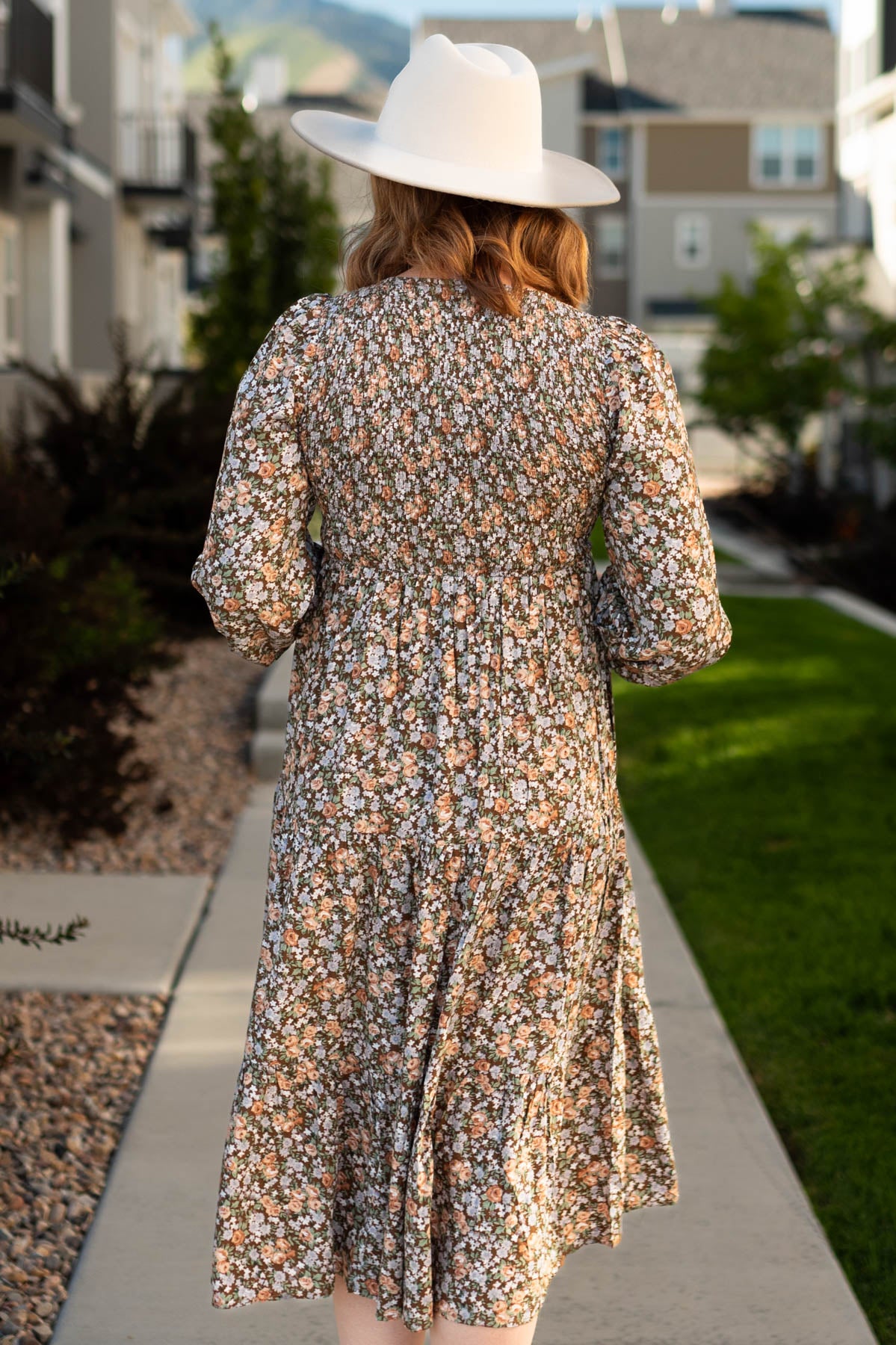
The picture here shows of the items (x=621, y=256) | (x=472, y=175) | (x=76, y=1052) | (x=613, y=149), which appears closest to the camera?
(x=472, y=175)

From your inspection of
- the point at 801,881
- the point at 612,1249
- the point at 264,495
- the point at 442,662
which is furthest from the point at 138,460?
the point at 442,662

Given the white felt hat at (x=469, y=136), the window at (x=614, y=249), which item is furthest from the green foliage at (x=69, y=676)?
the window at (x=614, y=249)

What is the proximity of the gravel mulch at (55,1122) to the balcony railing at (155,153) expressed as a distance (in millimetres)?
19487

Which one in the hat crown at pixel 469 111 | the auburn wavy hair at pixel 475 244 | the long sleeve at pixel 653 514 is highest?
the hat crown at pixel 469 111

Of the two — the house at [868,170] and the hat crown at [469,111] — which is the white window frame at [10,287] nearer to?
the house at [868,170]

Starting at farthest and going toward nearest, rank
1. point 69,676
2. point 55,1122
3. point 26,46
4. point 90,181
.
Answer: point 90,181 → point 26,46 → point 69,676 → point 55,1122

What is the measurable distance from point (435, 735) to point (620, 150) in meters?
44.1

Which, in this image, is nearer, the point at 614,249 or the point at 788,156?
the point at 788,156

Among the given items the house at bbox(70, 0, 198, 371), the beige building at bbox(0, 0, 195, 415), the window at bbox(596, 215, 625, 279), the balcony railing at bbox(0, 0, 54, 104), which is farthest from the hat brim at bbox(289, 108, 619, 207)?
the window at bbox(596, 215, 625, 279)

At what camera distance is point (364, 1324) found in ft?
7.20

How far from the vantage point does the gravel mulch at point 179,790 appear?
555cm

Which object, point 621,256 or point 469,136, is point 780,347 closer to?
point 469,136

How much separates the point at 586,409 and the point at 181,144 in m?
22.8

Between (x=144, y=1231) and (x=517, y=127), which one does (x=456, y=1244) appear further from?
(x=517, y=127)
